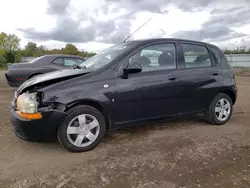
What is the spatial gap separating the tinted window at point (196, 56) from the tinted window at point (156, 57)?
308mm

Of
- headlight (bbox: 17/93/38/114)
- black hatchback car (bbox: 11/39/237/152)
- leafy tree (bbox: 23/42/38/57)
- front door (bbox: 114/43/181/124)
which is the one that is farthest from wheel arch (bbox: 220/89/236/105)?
leafy tree (bbox: 23/42/38/57)

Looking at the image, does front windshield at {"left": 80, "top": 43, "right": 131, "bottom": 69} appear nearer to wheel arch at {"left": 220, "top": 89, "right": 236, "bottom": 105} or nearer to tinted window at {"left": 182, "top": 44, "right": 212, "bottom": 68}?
tinted window at {"left": 182, "top": 44, "right": 212, "bottom": 68}

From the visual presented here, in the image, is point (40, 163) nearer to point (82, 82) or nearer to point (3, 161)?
point (3, 161)

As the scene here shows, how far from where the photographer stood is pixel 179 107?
4363mm

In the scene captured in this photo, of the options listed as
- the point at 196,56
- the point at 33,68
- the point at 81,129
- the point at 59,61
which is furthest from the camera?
the point at 59,61

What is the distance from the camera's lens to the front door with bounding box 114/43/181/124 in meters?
3.77

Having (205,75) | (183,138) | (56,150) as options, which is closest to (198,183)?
(183,138)

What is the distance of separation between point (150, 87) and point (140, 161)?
1262mm

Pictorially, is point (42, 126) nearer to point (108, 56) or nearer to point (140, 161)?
point (140, 161)

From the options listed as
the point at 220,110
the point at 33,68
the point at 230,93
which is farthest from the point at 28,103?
the point at 33,68

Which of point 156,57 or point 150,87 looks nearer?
point 150,87

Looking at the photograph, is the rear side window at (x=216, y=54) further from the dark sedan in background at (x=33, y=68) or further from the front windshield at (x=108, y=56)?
the dark sedan in background at (x=33, y=68)

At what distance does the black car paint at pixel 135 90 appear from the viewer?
3414mm

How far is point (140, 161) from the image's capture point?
3.22 m
